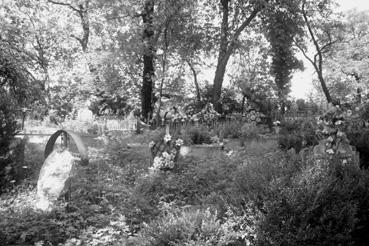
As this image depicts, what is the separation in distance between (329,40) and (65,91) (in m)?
16.1

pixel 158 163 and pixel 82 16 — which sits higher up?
pixel 82 16

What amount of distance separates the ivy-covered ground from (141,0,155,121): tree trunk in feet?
27.5

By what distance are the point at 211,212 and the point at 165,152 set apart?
8.52 feet

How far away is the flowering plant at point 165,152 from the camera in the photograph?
5.86m

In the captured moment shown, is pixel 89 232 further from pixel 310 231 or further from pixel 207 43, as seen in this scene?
pixel 207 43

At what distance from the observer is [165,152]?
5.98 m

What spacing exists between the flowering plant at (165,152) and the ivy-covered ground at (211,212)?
57 centimetres

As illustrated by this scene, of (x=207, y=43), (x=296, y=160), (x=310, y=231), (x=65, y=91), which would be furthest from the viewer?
(x=65, y=91)

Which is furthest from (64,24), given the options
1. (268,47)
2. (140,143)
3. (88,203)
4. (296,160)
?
(296,160)

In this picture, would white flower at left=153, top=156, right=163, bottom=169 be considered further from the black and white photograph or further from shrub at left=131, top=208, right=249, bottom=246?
shrub at left=131, top=208, right=249, bottom=246

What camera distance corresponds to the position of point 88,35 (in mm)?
20000

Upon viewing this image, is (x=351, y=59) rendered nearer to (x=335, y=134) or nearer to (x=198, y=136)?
(x=198, y=136)

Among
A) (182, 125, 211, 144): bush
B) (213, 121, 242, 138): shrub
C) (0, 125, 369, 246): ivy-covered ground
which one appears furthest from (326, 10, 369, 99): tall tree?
(0, 125, 369, 246): ivy-covered ground

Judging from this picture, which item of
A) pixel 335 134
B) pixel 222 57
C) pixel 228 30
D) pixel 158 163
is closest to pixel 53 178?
pixel 158 163
